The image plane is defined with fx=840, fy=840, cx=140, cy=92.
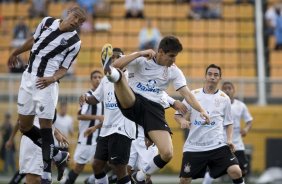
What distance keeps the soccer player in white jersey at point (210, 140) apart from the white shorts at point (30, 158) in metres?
2.33

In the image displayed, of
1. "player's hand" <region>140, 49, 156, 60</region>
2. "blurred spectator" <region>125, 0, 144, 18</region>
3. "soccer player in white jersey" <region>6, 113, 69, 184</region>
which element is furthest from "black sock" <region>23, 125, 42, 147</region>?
"blurred spectator" <region>125, 0, 144, 18</region>

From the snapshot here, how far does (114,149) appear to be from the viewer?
12562mm

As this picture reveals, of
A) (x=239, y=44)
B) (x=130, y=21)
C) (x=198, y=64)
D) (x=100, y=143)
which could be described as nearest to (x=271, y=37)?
(x=239, y=44)

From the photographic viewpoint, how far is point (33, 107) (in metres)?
11.8

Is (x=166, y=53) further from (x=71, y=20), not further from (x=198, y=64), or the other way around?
(x=198, y=64)

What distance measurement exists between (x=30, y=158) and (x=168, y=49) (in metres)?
2.68

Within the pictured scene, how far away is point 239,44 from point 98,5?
15.3 feet

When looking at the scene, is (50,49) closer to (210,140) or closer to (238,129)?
(210,140)

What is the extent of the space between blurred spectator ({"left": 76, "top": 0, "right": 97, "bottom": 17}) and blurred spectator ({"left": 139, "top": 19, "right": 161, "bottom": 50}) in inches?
85.2

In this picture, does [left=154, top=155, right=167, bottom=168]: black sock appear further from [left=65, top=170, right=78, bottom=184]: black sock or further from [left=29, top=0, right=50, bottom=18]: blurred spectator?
[left=29, top=0, right=50, bottom=18]: blurred spectator

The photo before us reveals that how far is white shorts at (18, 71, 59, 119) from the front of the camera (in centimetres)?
1168

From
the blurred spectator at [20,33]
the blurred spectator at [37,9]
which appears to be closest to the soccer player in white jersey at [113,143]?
the blurred spectator at [20,33]

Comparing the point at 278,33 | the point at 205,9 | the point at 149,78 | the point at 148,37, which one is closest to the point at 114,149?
the point at 149,78

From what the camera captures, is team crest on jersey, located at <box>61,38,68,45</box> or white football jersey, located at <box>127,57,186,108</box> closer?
white football jersey, located at <box>127,57,186,108</box>
